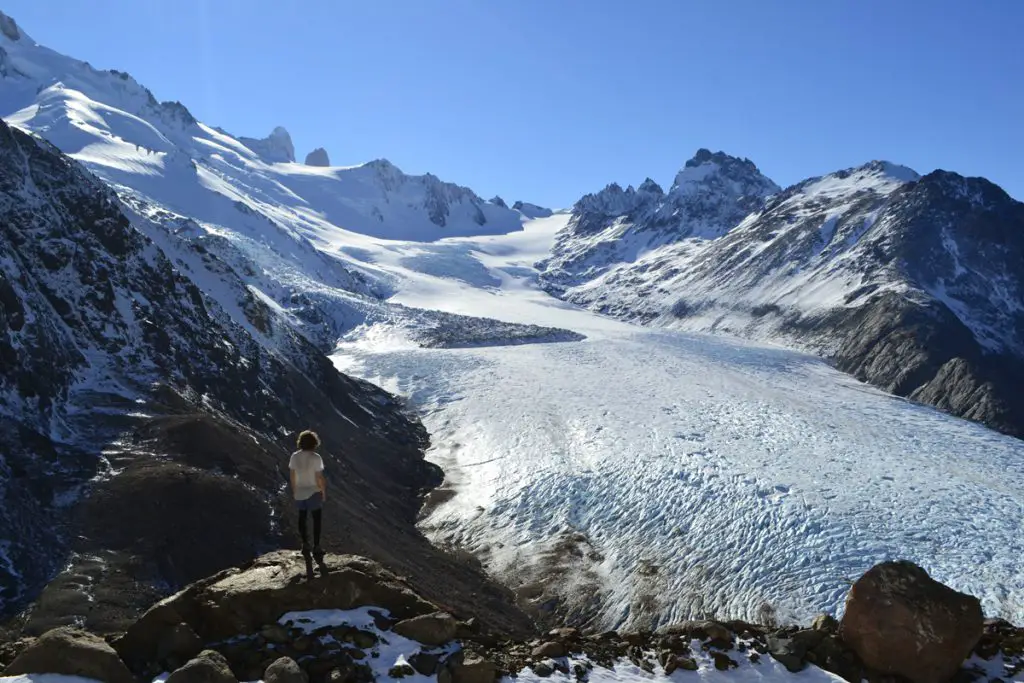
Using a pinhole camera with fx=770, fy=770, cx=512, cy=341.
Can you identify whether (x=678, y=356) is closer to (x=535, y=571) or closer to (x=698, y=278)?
(x=535, y=571)

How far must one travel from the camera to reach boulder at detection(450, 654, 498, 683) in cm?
1220

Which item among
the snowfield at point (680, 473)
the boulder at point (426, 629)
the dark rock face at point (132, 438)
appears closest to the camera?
the boulder at point (426, 629)

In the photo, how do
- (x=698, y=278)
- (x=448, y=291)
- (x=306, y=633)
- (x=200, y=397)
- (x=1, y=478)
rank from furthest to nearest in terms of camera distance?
1. (x=448, y=291)
2. (x=698, y=278)
3. (x=200, y=397)
4. (x=1, y=478)
5. (x=306, y=633)

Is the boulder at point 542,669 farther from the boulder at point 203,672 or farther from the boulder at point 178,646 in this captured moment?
the boulder at point 178,646

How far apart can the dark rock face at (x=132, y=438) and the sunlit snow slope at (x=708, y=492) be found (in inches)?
152

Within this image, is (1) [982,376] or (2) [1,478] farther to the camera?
(1) [982,376]

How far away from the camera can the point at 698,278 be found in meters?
152

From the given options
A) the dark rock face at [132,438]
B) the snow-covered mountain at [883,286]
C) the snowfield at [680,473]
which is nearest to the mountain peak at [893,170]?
the snow-covered mountain at [883,286]

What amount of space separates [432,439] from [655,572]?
25.0m

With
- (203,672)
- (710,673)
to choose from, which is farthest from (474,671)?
(710,673)

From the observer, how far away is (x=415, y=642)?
12.8 metres

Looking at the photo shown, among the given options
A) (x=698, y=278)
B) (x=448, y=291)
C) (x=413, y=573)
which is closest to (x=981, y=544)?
(x=413, y=573)

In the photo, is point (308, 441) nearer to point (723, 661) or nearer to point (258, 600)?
point (258, 600)

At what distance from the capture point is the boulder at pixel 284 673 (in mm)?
11164
